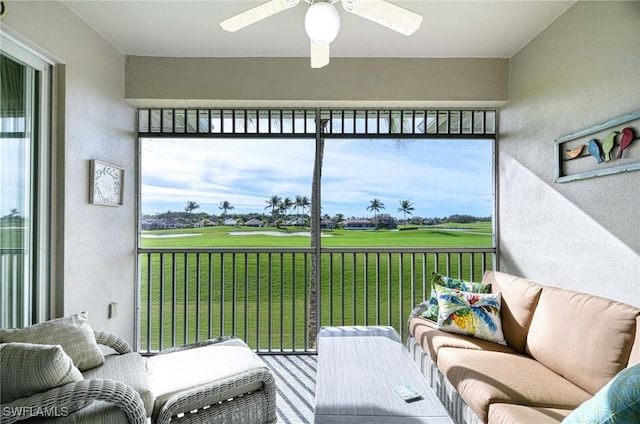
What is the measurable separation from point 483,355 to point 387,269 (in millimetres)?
1486

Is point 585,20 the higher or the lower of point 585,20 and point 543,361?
the higher

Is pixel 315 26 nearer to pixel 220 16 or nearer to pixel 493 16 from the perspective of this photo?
pixel 220 16

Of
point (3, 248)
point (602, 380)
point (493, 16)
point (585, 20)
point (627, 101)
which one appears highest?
point (493, 16)

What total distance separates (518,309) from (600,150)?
1.12 metres

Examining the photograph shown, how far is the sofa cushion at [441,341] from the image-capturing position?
2.32 meters

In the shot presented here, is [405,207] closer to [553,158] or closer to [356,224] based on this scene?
[356,224]

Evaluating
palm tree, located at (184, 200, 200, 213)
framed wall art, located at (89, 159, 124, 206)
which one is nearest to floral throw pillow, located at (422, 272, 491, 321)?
palm tree, located at (184, 200, 200, 213)

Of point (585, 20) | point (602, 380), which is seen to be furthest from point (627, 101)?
point (602, 380)

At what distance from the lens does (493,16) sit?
2607 mm

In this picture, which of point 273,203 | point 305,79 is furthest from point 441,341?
point 305,79

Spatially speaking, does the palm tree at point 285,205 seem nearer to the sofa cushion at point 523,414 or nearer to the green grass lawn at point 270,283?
the green grass lawn at point 270,283

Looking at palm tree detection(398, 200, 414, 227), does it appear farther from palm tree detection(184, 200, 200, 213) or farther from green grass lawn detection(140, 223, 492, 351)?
palm tree detection(184, 200, 200, 213)

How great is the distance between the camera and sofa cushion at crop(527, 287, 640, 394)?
164 cm

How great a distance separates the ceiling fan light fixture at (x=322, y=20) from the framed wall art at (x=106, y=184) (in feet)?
6.99
